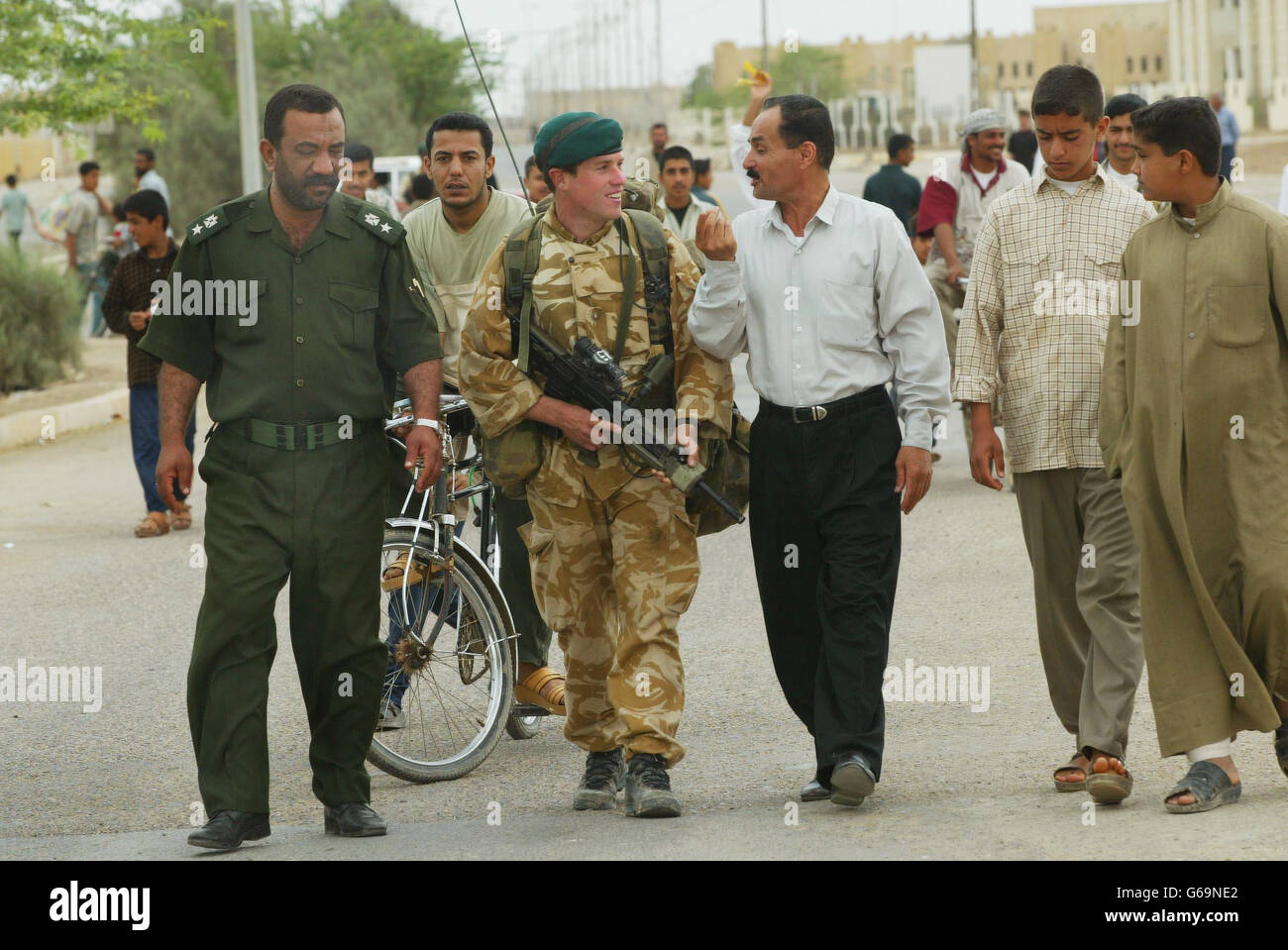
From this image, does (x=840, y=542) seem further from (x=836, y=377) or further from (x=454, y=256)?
(x=454, y=256)

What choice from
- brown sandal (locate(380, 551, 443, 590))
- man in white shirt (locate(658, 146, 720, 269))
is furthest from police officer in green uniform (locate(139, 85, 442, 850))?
man in white shirt (locate(658, 146, 720, 269))

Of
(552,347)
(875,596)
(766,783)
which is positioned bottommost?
(766,783)

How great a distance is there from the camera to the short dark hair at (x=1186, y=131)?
4.99 m

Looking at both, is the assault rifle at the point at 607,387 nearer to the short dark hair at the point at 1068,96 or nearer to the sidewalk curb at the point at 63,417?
the short dark hair at the point at 1068,96

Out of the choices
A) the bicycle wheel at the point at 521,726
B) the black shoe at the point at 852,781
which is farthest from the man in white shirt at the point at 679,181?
the black shoe at the point at 852,781

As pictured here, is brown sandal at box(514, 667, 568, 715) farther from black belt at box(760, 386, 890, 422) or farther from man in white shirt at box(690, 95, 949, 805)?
black belt at box(760, 386, 890, 422)

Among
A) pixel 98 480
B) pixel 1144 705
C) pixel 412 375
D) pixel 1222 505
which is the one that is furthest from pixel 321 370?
pixel 98 480

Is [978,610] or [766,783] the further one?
[978,610]

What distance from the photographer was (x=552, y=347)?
5.30m

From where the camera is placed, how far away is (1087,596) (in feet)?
17.5

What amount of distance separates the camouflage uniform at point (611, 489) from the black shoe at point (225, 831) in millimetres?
1050

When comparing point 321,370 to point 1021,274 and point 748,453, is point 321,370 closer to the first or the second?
point 748,453

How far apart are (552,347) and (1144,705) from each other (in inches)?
99.9

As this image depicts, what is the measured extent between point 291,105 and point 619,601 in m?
1.65
